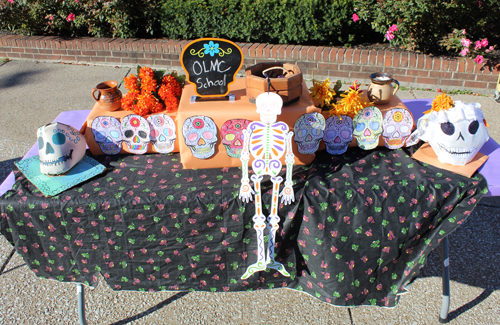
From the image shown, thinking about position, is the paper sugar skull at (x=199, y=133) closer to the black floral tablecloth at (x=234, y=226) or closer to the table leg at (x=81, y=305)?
the black floral tablecloth at (x=234, y=226)

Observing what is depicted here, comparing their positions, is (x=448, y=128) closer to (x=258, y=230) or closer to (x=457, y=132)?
(x=457, y=132)

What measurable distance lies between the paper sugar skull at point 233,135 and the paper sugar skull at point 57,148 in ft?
2.50

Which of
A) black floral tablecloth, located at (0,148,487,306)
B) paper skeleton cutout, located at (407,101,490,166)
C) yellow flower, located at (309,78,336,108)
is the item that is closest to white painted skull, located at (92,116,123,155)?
black floral tablecloth, located at (0,148,487,306)

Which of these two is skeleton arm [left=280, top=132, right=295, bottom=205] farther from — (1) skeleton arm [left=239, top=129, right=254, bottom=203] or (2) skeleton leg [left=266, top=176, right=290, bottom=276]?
(1) skeleton arm [left=239, top=129, right=254, bottom=203]

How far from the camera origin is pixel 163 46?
470 cm

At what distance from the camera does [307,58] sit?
438 cm

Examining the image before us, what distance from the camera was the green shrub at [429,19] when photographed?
4.00 metres

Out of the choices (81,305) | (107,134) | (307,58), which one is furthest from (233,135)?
(307,58)

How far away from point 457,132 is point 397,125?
31 cm

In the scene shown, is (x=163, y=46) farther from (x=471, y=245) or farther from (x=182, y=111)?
(x=471, y=245)

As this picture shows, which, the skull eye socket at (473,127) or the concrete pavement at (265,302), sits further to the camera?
the concrete pavement at (265,302)

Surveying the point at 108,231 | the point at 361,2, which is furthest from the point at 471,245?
the point at 361,2

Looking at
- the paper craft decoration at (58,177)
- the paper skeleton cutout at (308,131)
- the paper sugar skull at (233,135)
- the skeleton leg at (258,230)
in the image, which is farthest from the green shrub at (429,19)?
the paper craft decoration at (58,177)

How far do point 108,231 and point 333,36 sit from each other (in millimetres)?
3930
